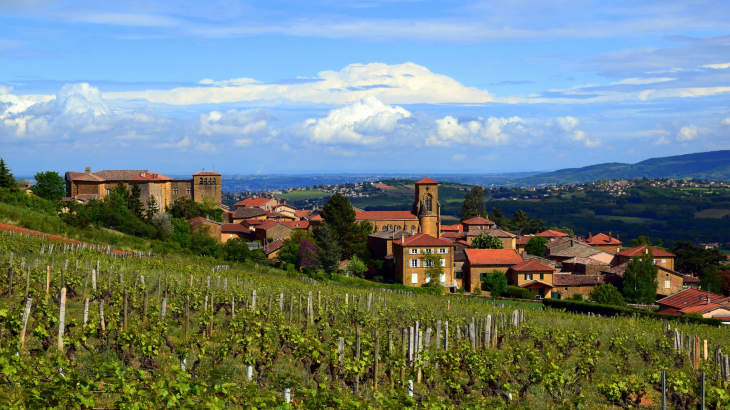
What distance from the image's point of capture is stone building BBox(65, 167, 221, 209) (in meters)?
84.3

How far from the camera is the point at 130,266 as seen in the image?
2953 cm

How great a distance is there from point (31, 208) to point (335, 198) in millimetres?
31329

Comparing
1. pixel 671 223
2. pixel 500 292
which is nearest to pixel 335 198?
pixel 500 292

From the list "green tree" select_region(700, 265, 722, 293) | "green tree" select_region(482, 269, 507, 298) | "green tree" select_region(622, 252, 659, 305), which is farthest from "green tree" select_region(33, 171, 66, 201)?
"green tree" select_region(700, 265, 722, 293)

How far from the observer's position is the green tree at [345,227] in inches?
2810

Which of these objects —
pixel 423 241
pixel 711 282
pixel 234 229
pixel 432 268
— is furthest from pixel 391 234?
pixel 711 282

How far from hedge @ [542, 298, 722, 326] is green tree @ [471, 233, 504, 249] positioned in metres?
24.6

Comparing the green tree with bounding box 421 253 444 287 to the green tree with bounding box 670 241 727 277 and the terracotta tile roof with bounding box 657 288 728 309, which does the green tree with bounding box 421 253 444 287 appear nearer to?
the terracotta tile roof with bounding box 657 288 728 309

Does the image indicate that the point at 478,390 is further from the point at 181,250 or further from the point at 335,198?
the point at 335,198

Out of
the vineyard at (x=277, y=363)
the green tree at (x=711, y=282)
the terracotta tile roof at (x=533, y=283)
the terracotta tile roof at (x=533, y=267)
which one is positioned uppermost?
the vineyard at (x=277, y=363)

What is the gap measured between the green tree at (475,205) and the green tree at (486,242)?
125 feet

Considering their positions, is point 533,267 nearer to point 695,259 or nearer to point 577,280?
point 577,280

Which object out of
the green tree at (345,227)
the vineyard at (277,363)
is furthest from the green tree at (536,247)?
the vineyard at (277,363)

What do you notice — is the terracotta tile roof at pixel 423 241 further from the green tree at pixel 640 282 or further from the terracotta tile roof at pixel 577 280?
the green tree at pixel 640 282
